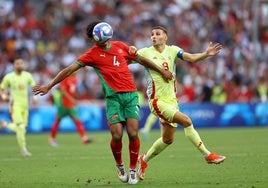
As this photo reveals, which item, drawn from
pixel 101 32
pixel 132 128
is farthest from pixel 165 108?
pixel 101 32

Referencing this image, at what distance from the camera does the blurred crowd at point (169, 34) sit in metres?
33.3

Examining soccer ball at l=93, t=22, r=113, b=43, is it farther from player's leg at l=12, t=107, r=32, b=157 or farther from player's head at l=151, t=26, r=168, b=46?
player's leg at l=12, t=107, r=32, b=157

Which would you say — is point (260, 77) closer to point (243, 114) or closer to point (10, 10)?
point (243, 114)

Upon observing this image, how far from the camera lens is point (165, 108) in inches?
540

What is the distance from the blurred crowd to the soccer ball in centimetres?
1977

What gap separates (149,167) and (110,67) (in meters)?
3.39

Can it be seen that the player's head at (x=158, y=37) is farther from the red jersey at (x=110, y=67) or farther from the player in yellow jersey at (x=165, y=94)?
the red jersey at (x=110, y=67)

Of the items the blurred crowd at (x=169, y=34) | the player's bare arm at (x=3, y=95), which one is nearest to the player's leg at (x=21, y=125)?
the player's bare arm at (x=3, y=95)

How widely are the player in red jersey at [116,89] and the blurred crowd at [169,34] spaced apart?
19.6m

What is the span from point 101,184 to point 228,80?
22.6 meters

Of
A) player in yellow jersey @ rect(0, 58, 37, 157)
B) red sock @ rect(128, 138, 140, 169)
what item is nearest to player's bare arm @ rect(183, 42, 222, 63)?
red sock @ rect(128, 138, 140, 169)

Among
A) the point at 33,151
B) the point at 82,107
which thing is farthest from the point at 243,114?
the point at 33,151

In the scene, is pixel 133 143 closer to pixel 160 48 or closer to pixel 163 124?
pixel 163 124

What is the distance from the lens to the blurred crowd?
33.3 meters
